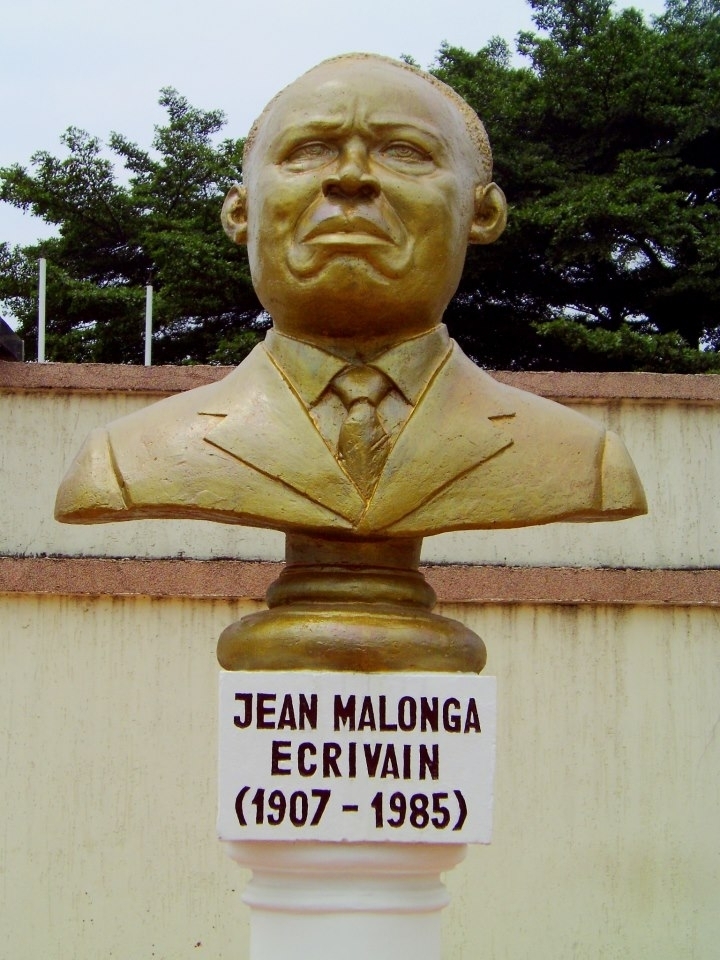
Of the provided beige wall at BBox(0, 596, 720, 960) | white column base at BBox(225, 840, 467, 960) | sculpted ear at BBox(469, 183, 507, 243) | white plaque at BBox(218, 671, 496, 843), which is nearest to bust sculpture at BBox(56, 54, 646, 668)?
sculpted ear at BBox(469, 183, 507, 243)

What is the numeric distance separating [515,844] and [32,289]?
31.5ft

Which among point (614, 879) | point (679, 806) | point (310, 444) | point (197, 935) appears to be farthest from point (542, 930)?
point (310, 444)

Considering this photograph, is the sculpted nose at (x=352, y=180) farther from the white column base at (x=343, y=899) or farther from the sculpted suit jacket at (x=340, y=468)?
the white column base at (x=343, y=899)

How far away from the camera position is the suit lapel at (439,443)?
13.5 feet

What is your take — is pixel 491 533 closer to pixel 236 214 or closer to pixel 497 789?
pixel 497 789

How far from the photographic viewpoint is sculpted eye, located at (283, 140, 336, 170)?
416 centimetres

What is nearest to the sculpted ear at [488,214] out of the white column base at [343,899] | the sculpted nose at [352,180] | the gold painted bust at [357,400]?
the gold painted bust at [357,400]

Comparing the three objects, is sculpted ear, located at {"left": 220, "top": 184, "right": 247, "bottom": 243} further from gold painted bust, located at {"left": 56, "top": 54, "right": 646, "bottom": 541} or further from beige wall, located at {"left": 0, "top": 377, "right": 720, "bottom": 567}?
beige wall, located at {"left": 0, "top": 377, "right": 720, "bottom": 567}

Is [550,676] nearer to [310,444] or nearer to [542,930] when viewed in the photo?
[542,930]

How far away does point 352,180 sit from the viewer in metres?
4.04

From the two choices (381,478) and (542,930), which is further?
(542,930)

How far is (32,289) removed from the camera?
1481 cm

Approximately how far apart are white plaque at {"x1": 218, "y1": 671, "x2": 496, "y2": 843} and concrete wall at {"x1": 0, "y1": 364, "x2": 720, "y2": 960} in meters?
2.99

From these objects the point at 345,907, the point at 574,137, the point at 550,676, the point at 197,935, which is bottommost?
the point at 197,935
